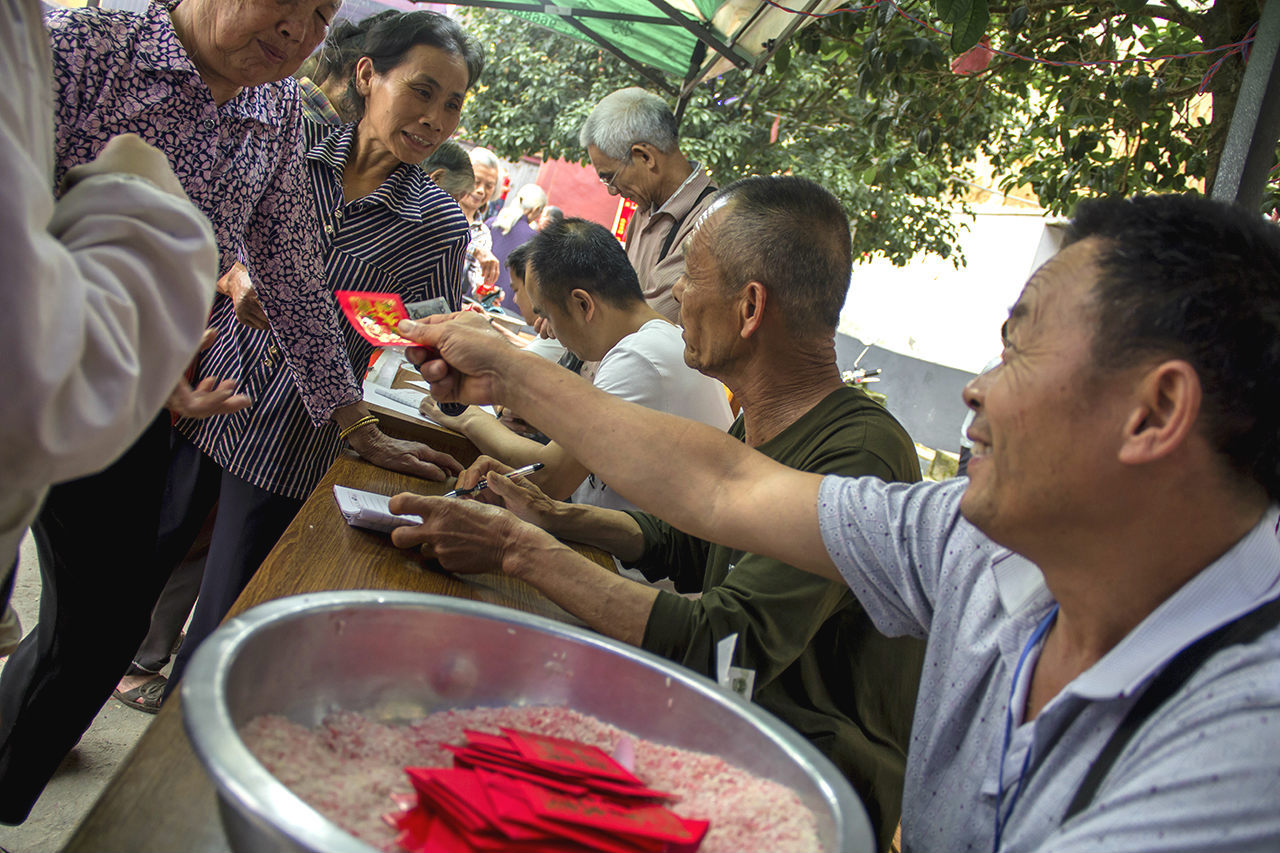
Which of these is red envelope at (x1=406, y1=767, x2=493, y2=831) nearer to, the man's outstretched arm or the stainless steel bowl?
the stainless steel bowl

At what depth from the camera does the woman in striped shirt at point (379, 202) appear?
2420 millimetres

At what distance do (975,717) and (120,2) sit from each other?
142 inches

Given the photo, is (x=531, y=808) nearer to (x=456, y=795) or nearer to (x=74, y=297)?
(x=456, y=795)

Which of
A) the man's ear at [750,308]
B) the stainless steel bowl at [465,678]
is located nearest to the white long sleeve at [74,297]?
the stainless steel bowl at [465,678]

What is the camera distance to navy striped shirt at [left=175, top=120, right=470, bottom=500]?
2.37 metres

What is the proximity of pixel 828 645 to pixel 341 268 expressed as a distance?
5.63 ft

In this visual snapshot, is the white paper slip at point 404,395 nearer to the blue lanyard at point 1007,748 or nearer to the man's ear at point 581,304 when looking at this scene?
the man's ear at point 581,304

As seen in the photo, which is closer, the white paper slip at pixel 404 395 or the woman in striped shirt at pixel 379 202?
the woman in striped shirt at pixel 379 202

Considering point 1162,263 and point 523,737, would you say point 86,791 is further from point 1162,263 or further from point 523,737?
point 1162,263

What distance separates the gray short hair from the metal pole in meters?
2.64

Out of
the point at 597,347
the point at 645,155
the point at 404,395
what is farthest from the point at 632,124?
the point at 404,395

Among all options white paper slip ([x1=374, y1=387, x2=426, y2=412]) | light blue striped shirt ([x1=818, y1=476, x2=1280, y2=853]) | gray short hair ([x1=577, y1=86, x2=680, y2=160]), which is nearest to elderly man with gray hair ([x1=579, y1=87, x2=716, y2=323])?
gray short hair ([x1=577, y1=86, x2=680, y2=160])

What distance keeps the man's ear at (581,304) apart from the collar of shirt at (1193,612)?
2.40 meters

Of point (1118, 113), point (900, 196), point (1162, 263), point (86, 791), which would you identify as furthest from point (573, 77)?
point (1162, 263)
